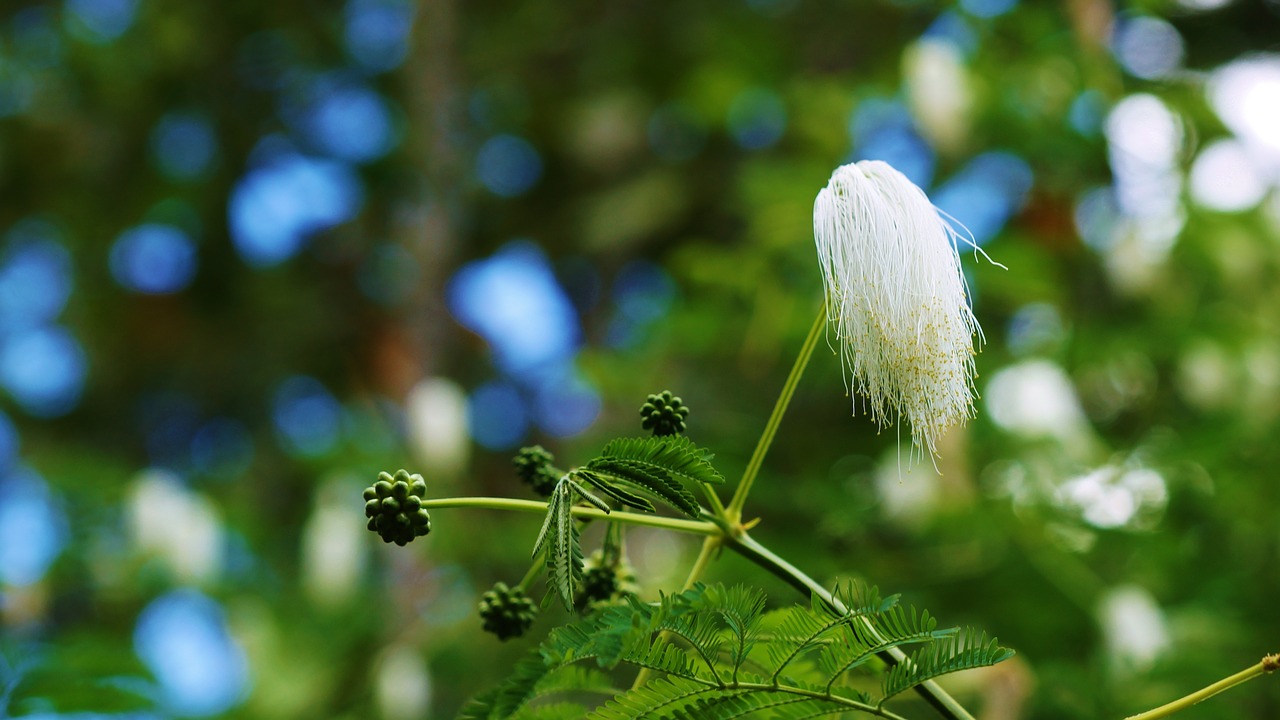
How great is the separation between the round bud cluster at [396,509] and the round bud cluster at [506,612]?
0.91ft

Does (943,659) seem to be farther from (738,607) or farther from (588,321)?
(588,321)

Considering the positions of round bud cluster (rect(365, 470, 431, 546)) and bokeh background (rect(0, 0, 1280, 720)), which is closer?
round bud cluster (rect(365, 470, 431, 546))

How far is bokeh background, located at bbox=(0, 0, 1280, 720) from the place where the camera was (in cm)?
323

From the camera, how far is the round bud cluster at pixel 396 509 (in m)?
1.10

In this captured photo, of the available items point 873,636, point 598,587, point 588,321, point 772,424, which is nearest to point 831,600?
point 873,636

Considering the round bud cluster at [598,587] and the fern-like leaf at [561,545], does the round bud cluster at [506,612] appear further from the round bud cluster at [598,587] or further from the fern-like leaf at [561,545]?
the fern-like leaf at [561,545]

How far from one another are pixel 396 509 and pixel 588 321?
541 cm

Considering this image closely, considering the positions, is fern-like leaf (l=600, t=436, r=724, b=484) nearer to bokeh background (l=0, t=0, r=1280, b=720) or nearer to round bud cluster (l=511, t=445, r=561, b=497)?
round bud cluster (l=511, t=445, r=561, b=497)

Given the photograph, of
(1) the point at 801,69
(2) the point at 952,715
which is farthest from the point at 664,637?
(1) the point at 801,69

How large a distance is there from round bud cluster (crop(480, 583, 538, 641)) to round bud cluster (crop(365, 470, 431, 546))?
0.28 metres

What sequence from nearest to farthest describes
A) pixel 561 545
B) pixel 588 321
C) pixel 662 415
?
1. pixel 561 545
2. pixel 662 415
3. pixel 588 321

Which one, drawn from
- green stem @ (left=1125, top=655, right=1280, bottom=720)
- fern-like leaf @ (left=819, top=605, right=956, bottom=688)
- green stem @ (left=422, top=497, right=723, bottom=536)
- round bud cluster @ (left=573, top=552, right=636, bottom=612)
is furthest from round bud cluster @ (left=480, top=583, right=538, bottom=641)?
green stem @ (left=1125, top=655, right=1280, bottom=720)

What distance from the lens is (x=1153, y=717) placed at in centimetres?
117

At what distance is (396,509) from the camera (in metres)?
1.11
